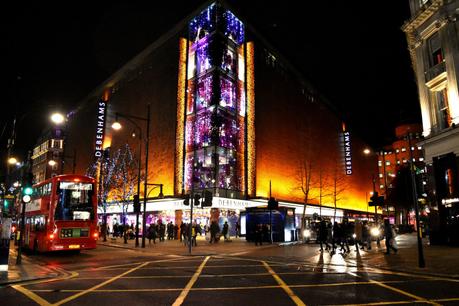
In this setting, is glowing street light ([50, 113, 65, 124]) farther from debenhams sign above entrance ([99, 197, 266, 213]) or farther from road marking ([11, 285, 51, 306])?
debenhams sign above entrance ([99, 197, 266, 213])

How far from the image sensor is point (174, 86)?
4478cm

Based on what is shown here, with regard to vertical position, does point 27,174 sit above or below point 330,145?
below

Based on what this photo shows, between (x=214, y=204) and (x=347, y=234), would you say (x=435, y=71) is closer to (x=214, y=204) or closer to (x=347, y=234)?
(x=347, y=234)

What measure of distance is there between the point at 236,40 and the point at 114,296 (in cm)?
4102

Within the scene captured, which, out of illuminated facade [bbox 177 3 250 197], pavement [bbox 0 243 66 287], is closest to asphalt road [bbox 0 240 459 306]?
pavement [bbox 0 243 66 287]

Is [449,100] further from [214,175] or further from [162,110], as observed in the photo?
[162,110]

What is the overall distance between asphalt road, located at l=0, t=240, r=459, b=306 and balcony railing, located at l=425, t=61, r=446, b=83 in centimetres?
1681

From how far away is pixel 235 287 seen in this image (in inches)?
402

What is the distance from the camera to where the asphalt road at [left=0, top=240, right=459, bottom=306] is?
27.7 feet

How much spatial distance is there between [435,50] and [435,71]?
1662 mm

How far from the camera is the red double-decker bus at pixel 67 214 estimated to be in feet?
62.5

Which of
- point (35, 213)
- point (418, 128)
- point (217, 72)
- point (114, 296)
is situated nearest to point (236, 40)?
point (217, 72)

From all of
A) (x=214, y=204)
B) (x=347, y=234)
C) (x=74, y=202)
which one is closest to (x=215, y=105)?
(x=214, y=204)

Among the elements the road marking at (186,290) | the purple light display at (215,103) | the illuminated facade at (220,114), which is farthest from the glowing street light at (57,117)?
the purple light display at (215,103)
